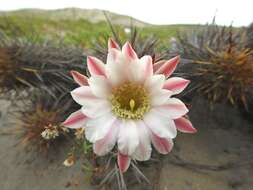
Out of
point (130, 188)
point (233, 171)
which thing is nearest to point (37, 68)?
point (130, 188)

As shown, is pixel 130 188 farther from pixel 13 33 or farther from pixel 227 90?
pixel 13 33

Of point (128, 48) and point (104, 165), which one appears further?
point (104, 165)

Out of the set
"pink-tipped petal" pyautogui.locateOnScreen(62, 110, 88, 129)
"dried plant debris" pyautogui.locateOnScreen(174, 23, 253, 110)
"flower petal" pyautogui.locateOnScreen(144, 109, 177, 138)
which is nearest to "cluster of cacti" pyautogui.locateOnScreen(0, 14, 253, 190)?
"dried plant debris" pyautogui.locateOnScreen(174, 23, 253, 110)

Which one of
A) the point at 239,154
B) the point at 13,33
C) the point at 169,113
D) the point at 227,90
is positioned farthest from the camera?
the point at 13,33

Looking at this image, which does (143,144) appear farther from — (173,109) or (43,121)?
(43,121)

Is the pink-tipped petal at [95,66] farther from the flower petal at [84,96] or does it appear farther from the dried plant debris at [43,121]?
the dried plant debris at [43,121]

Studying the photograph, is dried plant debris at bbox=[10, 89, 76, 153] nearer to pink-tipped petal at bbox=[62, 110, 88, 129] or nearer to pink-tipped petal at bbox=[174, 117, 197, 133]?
pink-tipped petal at bbox=[62, 110, 88, 129]

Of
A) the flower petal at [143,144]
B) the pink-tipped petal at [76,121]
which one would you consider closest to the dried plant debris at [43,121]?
the pink-tipped petal at [76,121]
